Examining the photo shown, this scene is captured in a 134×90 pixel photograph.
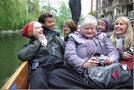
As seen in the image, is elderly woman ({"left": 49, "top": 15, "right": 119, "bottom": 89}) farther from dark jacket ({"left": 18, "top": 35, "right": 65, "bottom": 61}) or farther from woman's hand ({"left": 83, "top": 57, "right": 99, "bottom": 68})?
dark jacket ({"left": 18, "top": 35, "right": 65, "bottom": 61})

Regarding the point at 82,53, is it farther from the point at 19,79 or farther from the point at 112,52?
the point at 19,79

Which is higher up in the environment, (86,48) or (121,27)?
(121,27)

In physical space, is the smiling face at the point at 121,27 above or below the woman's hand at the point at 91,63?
above

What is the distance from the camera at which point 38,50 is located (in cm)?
289

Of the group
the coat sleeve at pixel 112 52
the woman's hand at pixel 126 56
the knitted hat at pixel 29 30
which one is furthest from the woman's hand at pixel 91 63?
the knitted hat at pixel 29 30

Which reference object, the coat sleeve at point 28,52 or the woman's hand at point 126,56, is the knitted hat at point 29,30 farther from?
the woman's hand at point 126,56

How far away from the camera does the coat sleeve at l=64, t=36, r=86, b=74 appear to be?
101 inches

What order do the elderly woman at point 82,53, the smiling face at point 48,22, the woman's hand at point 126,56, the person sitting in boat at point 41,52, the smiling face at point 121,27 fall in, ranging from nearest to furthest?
the elderly woman at point 82,53, the person sitting in boat at point 41,52, the woman's hand at point 126,56, the smiling face at point 121,27, the smiling face at point 48,22

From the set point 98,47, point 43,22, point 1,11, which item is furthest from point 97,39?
point 1,11

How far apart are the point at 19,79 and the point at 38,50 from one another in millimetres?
499

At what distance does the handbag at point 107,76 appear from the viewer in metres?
2.31

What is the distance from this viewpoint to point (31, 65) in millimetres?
2951

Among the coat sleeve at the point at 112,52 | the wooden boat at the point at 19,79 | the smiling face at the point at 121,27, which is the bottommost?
the wooden boat at the point at 19,79

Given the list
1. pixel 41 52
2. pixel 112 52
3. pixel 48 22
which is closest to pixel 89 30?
pixel 112 52
